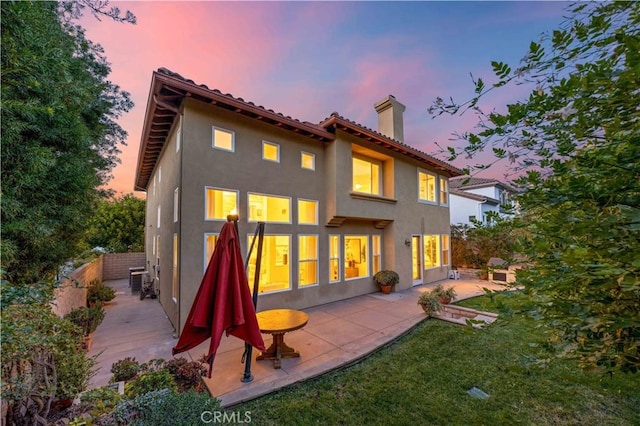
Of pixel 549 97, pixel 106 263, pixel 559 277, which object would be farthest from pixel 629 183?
pixel 106 263

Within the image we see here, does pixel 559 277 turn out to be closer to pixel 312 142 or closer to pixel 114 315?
pixel 312 142

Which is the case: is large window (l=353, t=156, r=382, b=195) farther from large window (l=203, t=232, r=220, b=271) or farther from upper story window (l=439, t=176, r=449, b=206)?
large window (l=203, t=232, r=220, b=271)

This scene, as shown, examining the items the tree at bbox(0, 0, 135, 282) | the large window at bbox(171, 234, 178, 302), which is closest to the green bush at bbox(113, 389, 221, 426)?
the tree at bbox(0, 0, 135, 282)

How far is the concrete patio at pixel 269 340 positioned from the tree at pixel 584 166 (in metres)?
3.68

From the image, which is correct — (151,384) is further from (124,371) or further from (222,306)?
(222,306)

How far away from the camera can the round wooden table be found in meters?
4.97

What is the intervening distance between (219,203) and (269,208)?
1585mm

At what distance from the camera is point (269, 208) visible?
8383 millimetres

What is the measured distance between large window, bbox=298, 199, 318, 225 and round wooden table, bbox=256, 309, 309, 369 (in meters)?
3.93

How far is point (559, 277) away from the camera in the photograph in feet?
4.81

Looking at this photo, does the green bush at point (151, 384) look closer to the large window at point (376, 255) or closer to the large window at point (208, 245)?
the large window at point (208, 245)

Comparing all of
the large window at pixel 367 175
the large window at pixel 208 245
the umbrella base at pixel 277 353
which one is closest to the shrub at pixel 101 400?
the umbrella base at pixel 277 353

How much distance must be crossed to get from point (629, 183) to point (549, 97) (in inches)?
27.0

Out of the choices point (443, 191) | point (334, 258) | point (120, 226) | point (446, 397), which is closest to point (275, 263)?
point (334, 258)
